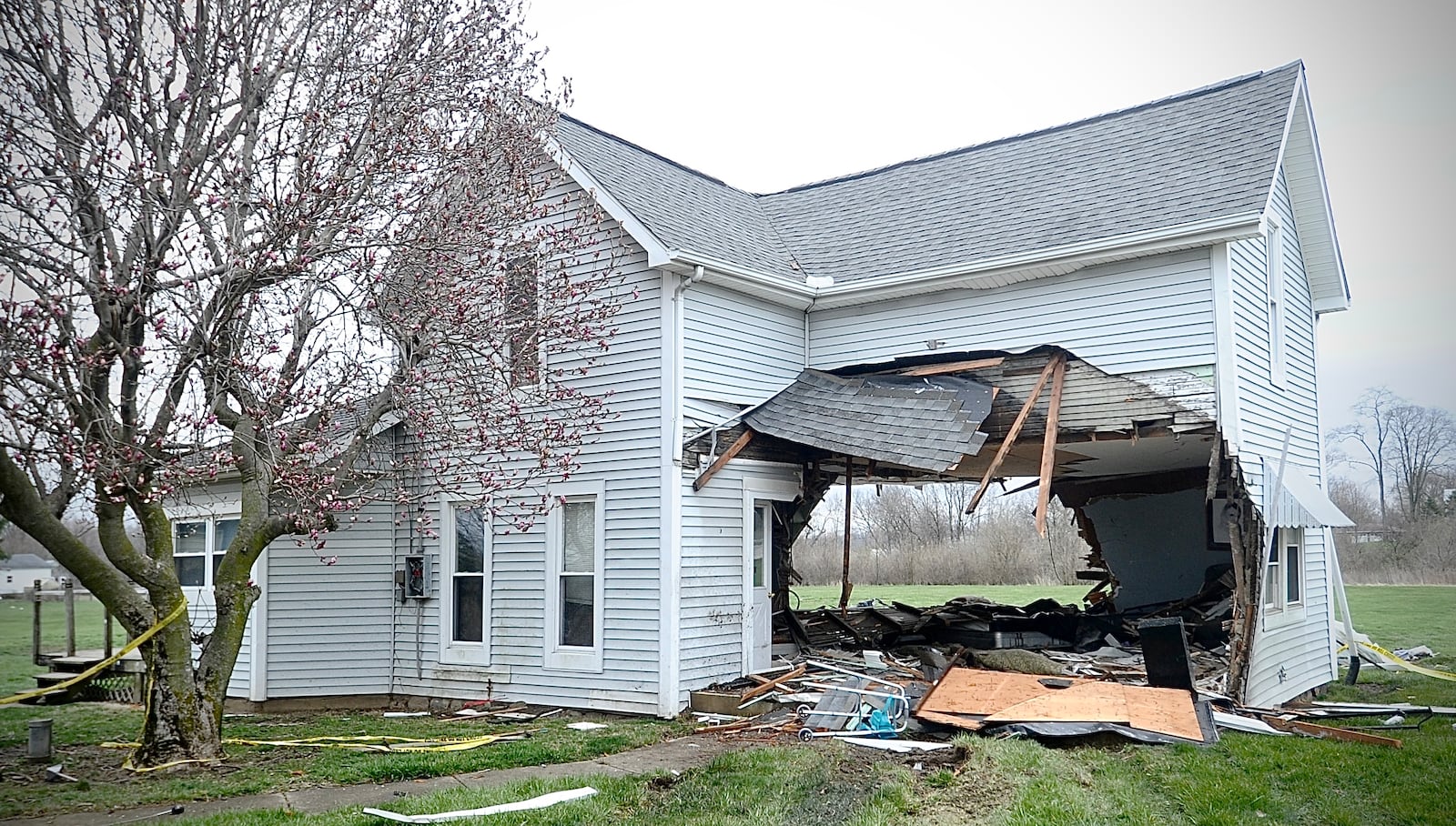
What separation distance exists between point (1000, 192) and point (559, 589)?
7.80m

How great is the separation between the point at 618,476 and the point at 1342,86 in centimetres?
1138

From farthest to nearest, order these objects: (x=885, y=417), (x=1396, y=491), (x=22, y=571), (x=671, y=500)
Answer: (x=22, y=571) → (x=1396, y=491) → (x=885, y=417) → (x=671, y=500)

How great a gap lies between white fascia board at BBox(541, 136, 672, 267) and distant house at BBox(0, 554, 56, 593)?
204 ft

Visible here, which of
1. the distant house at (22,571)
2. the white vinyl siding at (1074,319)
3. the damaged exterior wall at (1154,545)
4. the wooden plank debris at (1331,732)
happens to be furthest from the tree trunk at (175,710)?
the distant house at (22,571)

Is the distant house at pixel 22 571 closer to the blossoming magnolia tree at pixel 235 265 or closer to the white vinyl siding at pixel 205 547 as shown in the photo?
the white vinyl siding at pixel 205 547

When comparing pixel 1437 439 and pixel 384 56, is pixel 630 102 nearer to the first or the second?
pixel 384 56

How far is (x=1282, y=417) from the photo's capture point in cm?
1400

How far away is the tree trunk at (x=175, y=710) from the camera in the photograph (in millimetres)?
9570

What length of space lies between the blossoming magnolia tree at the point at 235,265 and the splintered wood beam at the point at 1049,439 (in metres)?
4.89

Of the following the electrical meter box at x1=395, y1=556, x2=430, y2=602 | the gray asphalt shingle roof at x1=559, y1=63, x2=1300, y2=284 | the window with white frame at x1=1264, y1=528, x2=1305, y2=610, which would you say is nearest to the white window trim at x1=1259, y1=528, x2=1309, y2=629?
the window with white frame at x1=1264, y1=528, x2=1305, y2=610

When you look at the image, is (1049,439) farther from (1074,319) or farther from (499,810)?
(499,810)

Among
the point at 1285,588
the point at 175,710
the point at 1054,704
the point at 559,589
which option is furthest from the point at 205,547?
the point at 1285,588

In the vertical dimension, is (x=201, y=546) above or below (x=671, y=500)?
below

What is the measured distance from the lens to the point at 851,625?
580 inches
